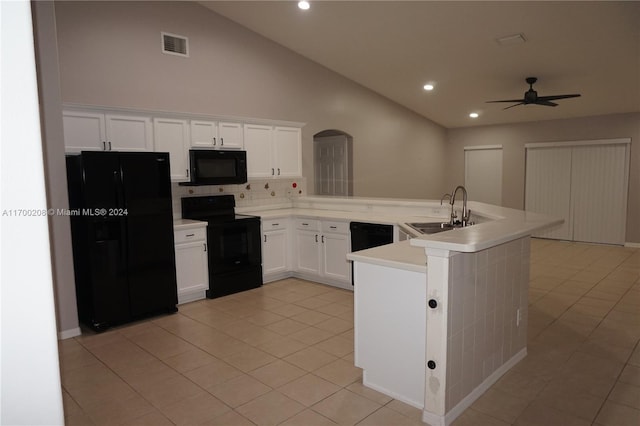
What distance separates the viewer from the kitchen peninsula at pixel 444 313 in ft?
7.53

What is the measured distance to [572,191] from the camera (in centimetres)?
794

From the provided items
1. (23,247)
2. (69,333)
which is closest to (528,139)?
(69,333)

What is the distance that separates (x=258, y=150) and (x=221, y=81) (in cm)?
107

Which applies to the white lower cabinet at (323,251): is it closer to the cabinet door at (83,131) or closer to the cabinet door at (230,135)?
the cabinet door at (230,135)

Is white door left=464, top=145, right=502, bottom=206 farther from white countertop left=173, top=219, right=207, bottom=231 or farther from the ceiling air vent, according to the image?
white countertop left=173, top=219, right=207, bottom=231

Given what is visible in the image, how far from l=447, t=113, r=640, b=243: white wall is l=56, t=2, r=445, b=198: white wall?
54.4 inches

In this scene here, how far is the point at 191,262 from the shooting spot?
15.2ft

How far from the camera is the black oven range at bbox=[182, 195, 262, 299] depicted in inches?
189

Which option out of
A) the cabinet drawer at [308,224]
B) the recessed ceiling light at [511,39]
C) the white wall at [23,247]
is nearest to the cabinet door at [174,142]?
the cabinet drawer at [308,224]

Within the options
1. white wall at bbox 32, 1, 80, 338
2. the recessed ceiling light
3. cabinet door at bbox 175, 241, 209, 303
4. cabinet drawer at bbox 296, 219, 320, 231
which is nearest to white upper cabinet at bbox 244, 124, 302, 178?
cabinet drawer at bbox 296, 219, 320, 231

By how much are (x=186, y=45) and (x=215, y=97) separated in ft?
2.35

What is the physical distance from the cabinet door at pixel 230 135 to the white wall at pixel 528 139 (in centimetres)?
583

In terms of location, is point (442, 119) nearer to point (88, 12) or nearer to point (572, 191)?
point (572, 191)

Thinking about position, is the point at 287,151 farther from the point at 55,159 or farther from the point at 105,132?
the point at 55,159
